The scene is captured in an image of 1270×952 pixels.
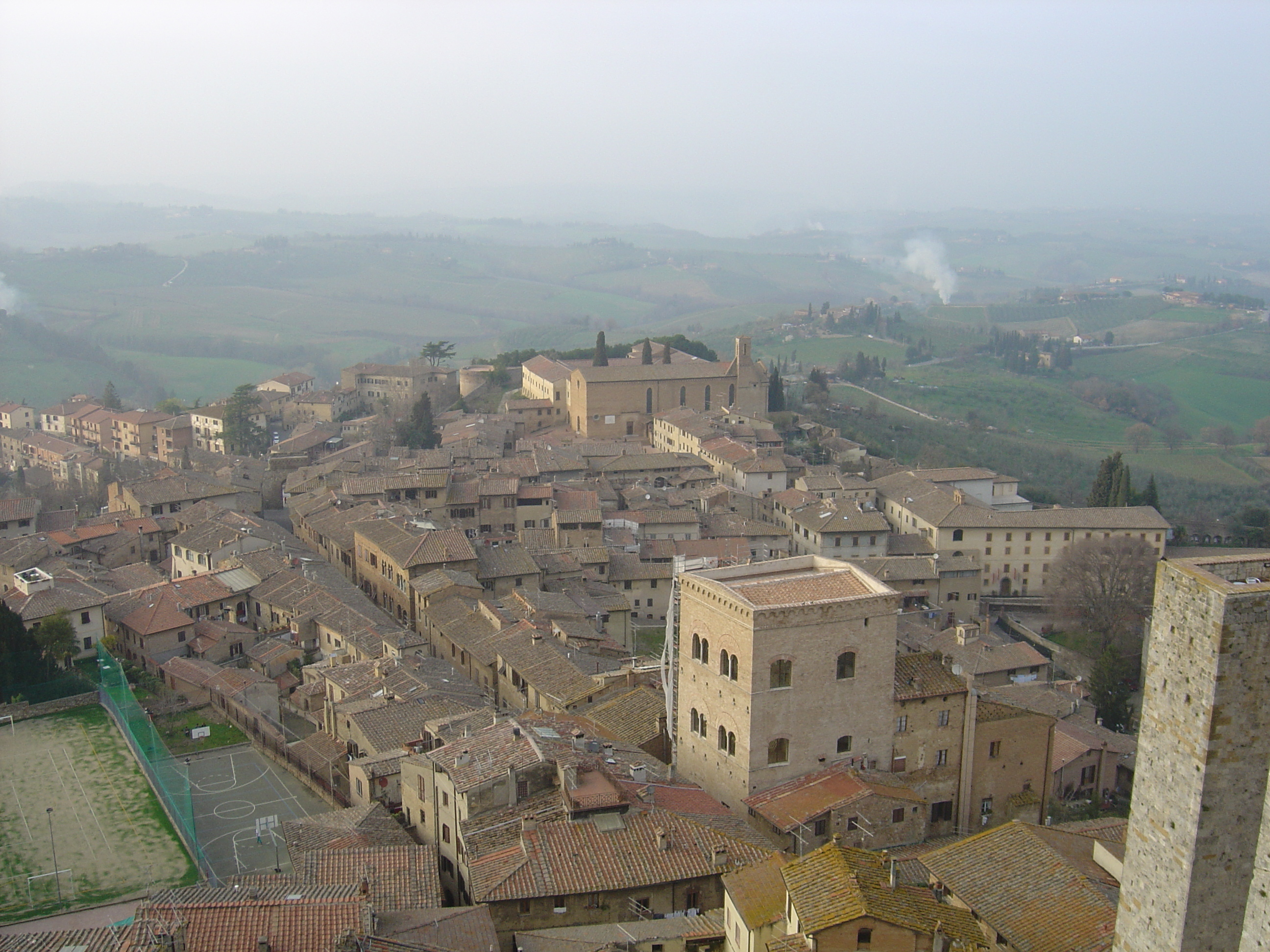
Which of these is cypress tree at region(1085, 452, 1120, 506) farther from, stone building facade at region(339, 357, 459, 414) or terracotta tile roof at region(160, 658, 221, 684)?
terracotta tile roof at region(160, 658, 221, 684)

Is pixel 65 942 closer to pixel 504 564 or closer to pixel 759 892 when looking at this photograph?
pixel 759 892

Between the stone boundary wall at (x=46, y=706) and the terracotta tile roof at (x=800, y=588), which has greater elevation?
the terracotta tile roof at (x=800, y=588)

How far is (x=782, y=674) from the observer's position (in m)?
22.3

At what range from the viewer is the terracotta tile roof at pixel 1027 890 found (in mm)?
16781

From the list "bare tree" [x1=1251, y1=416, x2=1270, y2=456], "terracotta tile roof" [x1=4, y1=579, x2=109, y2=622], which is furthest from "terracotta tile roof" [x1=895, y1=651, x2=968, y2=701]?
"bare tree" [x1=1251, y1=416, x2=1270, y2=456]

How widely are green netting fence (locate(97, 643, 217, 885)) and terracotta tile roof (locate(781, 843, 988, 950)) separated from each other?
36.7 feet

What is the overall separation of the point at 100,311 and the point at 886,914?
162217mm

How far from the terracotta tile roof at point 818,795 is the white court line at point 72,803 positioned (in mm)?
13014

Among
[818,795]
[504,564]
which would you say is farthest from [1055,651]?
[818,795]

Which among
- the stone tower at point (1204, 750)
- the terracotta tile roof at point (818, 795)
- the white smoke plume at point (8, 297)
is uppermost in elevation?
the stone tower at point (1204, 750)

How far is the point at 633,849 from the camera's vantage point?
1956 cm

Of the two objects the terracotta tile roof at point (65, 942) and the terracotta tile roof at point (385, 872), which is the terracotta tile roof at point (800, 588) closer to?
the terracotta tile roof at point (385, 872)

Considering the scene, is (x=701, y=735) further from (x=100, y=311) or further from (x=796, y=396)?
(x=100, y=311)

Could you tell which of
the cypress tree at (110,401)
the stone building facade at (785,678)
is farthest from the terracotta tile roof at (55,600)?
the cypress tree at (110,401)
